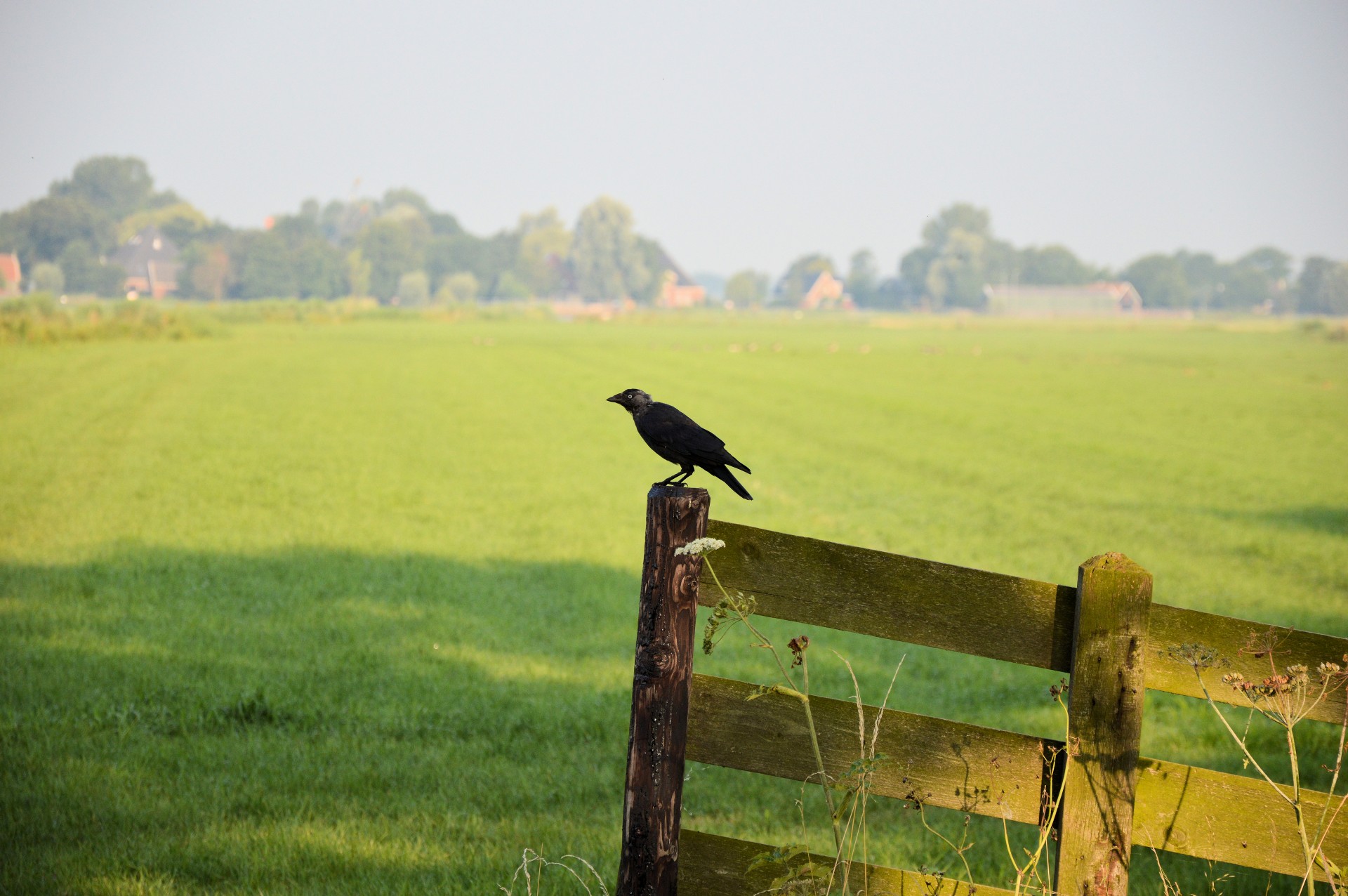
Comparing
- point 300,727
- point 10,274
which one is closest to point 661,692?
point 300,727

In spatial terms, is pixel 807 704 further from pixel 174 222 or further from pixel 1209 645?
pixel 174 222

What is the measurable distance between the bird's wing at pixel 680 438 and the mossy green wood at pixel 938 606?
0.61m

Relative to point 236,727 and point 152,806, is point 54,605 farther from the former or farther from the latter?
point 152,806

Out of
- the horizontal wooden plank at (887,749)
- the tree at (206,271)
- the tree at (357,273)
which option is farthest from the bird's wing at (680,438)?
the tree at (357,273)

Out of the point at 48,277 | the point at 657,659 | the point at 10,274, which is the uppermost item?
the point at 48,277

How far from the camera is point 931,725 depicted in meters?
3.21

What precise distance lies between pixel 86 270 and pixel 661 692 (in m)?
139

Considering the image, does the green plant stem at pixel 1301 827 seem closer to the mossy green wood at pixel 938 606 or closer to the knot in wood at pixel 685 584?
the mossy green wood at pixel 938 606

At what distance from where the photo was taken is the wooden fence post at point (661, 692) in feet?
10.2

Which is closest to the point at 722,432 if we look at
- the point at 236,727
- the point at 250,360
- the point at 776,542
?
the point at 236,727

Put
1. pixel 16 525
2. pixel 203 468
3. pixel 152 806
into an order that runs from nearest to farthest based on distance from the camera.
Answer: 1. pixel 152 806
2. pixel 16 525
3. pixel 203 468

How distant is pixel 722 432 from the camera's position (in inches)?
1154

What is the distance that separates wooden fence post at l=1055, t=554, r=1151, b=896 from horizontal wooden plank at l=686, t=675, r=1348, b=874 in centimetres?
10

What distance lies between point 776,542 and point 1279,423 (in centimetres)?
3819
